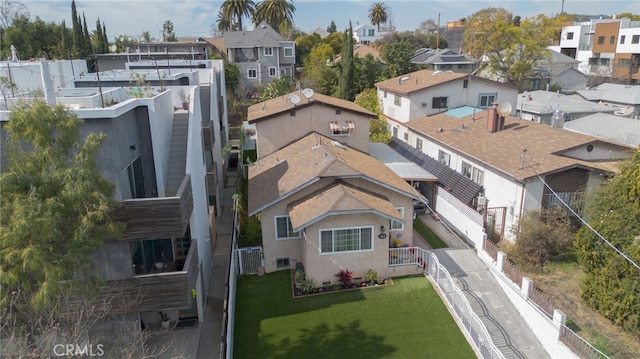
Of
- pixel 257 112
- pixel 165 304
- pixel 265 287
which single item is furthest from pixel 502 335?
pixel 257 112

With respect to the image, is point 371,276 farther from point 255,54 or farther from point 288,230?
point 255,54

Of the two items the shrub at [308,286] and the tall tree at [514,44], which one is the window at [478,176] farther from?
the tall tree at [514,44]

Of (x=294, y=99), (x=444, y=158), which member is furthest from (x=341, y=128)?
(x=444, y=158)

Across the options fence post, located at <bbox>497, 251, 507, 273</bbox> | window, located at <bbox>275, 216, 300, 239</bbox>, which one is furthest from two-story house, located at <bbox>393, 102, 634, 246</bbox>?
window, located at <bbox>275, 216, 300, 239</bbox>

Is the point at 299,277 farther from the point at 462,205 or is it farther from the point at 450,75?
the point at 450,75

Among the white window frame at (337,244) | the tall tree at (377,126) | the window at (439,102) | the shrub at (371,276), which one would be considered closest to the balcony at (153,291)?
the white window frame at (337,244)

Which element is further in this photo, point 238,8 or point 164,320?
point 238,8
